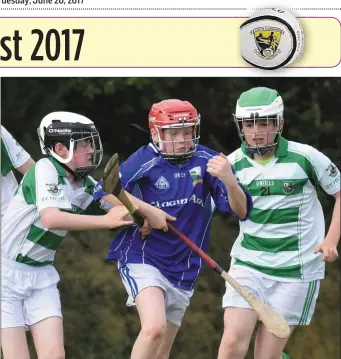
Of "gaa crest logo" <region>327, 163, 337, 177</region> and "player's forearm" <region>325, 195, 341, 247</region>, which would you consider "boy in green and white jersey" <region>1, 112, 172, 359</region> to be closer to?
"player's forearm" <region>325, 195, 341, 247</region>

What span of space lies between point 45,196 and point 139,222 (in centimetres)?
51

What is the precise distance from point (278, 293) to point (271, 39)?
1439 millimetres

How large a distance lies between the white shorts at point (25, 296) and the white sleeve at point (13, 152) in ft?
2.51

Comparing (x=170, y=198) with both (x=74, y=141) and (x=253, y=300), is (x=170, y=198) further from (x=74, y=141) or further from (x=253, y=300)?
(x=253, y=300)

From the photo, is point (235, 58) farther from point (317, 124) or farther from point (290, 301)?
point (317, 124)

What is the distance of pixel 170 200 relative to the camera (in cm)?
767

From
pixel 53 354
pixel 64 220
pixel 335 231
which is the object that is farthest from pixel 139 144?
pixel 53 354

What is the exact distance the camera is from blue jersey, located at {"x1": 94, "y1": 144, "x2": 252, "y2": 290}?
302 inches

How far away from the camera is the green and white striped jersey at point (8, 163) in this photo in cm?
814

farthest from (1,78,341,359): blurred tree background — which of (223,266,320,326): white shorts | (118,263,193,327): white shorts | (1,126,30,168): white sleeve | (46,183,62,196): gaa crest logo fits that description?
(46,183,62,196): gaa crest logo

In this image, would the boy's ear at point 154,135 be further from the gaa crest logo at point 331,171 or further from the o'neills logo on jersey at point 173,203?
the gaa crest logo at point 331,171

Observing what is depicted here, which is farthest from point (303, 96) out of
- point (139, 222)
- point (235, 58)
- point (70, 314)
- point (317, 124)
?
point (139, 222)

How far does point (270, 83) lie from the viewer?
36.5ft

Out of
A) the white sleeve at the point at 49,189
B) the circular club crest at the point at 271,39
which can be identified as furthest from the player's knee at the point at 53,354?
the circular club crest at the point at 271,39
